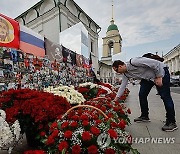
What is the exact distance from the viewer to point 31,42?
509 centimetres

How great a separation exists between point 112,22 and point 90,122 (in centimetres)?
5876

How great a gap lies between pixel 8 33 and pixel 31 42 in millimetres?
949

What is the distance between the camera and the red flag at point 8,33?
4.00m

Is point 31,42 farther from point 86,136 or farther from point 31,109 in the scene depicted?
point 86,136

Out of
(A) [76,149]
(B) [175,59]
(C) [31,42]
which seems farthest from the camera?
(B) [175,59]

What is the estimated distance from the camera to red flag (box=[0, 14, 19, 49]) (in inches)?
158

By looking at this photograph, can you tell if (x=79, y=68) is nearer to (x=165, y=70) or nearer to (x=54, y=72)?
(x=54, y=72)

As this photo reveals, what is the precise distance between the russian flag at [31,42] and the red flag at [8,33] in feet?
0.71

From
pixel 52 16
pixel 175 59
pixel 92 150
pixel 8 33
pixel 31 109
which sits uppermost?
pixel 175 59

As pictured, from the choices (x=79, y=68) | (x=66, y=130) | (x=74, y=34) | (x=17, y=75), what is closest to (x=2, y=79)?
(x=17, y=75)

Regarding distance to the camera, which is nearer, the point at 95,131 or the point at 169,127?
the point at 95,131

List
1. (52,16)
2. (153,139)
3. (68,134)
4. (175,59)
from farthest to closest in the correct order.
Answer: (175,59) → (52,16) → (153,139) → (68,134)

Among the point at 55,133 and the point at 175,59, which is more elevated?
the point at 175,59

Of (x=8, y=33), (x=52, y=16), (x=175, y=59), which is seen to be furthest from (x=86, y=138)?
(x=175, y=59)
